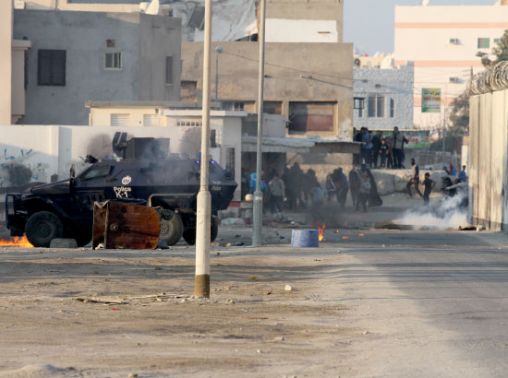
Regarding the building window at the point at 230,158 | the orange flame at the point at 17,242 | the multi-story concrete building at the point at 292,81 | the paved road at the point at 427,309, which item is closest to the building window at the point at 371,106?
the multi-story concrete building at the point at 292,81

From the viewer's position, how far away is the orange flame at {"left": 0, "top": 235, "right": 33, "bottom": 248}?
109ft

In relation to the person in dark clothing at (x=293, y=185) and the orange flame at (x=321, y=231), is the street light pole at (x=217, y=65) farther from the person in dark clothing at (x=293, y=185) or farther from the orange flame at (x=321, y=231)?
the orange flame at (x=321, y=231)

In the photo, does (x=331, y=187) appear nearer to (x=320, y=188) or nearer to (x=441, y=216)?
(x=320, y=188)

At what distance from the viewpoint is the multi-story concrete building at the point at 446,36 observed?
13888 cm

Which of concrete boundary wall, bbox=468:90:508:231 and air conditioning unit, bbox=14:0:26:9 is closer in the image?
concrete boundary wall, bbox=468:90:508:231

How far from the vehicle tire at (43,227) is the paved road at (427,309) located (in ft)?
21.2

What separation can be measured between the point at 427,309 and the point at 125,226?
44.4 feet

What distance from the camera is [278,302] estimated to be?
18766 millimetres

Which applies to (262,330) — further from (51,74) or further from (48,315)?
(51,74)

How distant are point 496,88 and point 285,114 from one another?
3116 centimetres

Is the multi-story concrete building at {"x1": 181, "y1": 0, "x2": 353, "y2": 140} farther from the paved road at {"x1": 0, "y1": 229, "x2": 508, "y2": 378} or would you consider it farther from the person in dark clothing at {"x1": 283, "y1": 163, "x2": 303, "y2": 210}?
the paved road at {"x1": 0, "y1": 229, "x2": 508, "y2": 378}

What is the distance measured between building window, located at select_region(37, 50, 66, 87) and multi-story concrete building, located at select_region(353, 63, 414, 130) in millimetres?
49554

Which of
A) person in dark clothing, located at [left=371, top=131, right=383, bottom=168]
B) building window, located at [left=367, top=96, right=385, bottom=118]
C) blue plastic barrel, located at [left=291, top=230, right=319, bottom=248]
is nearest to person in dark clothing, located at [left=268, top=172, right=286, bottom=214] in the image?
blue plastic barrel, located at [left=291, top=230, right=319, bottom=248]

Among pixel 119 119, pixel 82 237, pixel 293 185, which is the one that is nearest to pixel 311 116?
pixel 293 185
